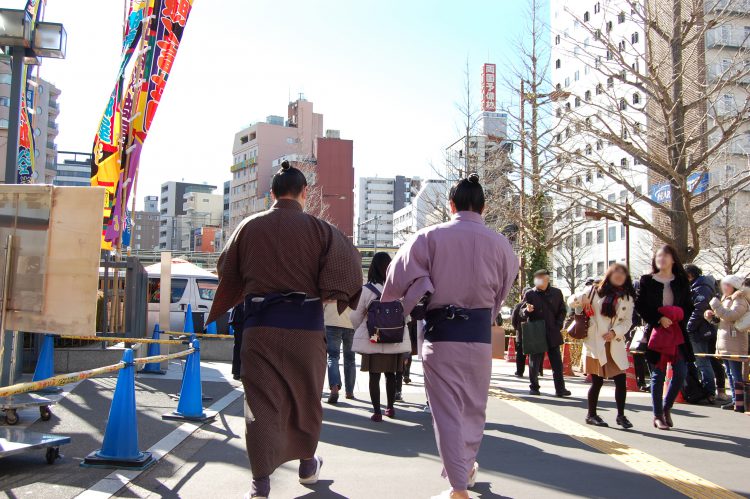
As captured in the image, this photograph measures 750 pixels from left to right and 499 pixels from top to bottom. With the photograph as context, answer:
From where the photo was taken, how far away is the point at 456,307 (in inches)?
164

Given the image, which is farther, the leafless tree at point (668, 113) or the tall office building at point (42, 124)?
the tall office building at point (42, 124)

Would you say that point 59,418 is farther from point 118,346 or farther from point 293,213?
point 118,346

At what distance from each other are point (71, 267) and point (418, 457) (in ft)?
9.47

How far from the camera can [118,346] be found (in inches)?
429

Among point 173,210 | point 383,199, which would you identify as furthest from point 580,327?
point 383,199

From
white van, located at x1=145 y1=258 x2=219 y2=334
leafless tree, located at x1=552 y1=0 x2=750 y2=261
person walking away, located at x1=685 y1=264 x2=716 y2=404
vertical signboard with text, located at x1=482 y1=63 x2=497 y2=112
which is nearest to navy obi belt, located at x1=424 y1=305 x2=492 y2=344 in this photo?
person walking away, located at x1=685 y1=264 x2=716 y2=404

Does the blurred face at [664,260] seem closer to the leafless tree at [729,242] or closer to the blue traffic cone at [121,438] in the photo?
the blue traffic cone at [121,438]

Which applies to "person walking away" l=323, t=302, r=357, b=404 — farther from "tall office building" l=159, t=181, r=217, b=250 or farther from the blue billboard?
"tall office building" l=159, t=181, r=217, b=250

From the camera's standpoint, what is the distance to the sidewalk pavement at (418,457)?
14.3 ft

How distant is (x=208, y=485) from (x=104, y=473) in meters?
0.70

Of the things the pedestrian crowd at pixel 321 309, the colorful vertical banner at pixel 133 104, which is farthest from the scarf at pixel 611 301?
the colorful vertical banner at pixel 133 104

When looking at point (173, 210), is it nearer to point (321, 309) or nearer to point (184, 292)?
point (184, 292)

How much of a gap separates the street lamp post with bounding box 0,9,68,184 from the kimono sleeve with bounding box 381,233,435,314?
5.77 metres

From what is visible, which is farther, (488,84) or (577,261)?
(577,261)
